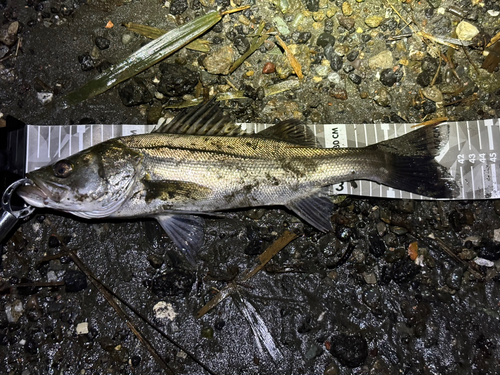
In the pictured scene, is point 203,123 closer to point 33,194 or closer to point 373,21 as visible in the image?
point 33,194

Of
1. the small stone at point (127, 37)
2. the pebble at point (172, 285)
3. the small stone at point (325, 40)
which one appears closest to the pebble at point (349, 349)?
the pebble at point (172, 285)

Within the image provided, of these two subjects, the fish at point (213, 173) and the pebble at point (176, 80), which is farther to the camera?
the pebble at point (176, 80)

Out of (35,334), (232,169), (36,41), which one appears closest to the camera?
(232,169)

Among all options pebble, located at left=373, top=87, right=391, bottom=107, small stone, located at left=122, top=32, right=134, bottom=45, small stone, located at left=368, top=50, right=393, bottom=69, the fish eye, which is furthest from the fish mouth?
small stone, located at left=368, top=50, right=393, bottom=69

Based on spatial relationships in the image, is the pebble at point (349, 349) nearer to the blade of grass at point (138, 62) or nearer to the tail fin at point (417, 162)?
the tail fin at point (417, 162)

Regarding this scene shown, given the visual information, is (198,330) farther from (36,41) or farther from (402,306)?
(36,41)

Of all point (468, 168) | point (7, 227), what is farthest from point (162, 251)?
point (468, 168)
